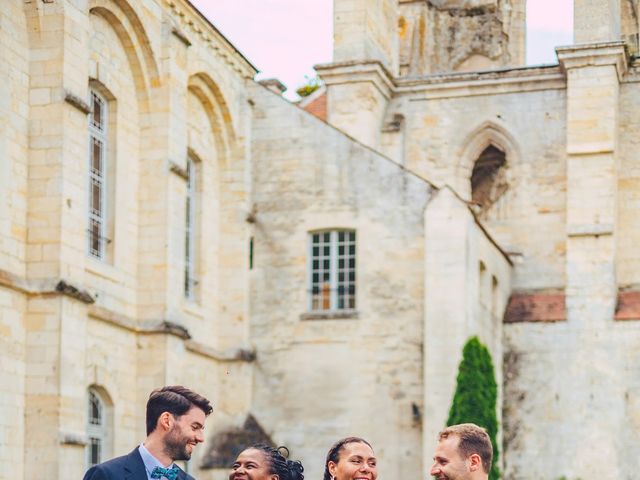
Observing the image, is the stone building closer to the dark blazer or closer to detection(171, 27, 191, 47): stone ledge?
detection(171, 27, 191, 47): stone ledge

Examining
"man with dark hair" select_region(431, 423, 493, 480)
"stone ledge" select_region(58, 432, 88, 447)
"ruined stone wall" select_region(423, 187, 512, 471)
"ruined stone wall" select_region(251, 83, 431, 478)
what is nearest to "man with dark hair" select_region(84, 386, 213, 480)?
"man with dark hair" select_region(431, 423, 493, 480)

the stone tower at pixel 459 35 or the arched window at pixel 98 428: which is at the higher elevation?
the stone tower at pixel 459 35

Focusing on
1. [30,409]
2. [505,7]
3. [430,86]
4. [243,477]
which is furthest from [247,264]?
[243,477]

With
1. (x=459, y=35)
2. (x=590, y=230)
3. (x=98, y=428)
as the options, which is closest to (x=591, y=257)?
(x=590, y=230)

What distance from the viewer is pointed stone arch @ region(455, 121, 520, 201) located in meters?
31.6

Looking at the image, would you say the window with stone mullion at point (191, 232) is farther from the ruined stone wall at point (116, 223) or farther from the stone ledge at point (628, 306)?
the stone ledge at point (628, 306)

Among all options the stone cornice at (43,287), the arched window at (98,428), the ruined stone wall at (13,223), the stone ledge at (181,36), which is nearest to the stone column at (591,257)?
the stone ledge at (181,36)

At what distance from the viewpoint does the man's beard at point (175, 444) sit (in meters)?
7.41

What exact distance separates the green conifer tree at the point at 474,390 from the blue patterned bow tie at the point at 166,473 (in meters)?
18.8

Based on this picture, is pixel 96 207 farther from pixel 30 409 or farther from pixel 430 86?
pixel 430 86

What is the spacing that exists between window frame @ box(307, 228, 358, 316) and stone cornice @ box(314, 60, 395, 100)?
4338 millimetres

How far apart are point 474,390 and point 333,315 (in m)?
3.26

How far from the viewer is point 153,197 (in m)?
24.8

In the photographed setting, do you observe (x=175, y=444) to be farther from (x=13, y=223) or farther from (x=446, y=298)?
(x=446, y=298)
